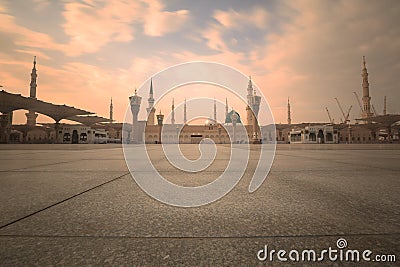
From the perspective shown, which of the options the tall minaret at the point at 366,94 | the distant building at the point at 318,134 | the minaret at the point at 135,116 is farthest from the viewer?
the minaret at the point at 135,116

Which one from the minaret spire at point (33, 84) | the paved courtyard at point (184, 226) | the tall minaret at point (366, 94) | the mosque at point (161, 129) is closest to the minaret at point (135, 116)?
the mosque at point (161, 129)

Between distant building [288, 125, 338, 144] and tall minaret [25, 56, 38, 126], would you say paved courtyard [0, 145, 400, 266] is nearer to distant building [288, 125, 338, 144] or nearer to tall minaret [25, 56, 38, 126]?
distant building [288, 125, 338, 144]

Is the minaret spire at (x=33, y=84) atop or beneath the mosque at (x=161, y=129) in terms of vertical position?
atop

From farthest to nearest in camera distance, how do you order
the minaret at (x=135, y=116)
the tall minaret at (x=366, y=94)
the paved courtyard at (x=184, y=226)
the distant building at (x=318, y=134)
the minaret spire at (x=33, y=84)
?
the minaret spire at (x=33, y=84) → the minaret at (x=135, y=116) → the tall minaret at (x=366, y=94) → the distant building at (x=318, y=134) → the paved courtyard at (x=184, y=226)

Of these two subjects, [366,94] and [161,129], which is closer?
[161,129]

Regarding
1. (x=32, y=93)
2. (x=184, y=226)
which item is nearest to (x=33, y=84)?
(x=32, y=93)

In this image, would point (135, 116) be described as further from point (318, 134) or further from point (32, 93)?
point (318, 134)

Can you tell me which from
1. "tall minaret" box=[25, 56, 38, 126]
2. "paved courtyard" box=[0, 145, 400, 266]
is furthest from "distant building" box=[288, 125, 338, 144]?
"tall minaret" box=[25, 56, 38, 126]

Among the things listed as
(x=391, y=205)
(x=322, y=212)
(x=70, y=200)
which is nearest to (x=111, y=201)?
(x=70, y=200)

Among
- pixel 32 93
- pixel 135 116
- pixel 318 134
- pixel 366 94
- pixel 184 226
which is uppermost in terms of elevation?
pixel 32 93

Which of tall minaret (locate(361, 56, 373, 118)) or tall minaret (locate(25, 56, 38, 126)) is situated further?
tall minaret (locate(25, 56, 38, 126))

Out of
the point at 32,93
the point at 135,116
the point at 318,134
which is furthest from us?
the point at 32,93

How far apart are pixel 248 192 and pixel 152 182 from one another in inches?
46.8

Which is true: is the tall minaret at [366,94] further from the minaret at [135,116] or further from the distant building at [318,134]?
the minaret at [135,116]
